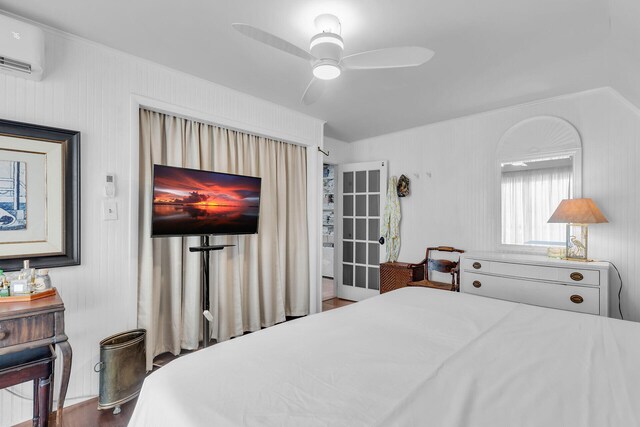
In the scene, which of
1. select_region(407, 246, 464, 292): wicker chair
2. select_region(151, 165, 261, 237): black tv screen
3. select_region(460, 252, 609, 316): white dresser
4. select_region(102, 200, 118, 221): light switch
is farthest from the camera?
select_region(407, 246, 464, 292): wicker chair

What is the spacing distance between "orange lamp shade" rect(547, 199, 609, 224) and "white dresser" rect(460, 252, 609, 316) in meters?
0.37

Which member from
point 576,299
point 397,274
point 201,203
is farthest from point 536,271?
point 201,203

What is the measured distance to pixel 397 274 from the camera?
4152 millimetres

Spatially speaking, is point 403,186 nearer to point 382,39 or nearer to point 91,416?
point 382,39

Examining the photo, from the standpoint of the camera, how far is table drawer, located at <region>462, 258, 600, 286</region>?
2.71 meters

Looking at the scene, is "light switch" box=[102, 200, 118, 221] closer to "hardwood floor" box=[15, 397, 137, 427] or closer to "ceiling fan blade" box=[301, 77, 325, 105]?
"hardwood floor" box=[15, 397, 137, 427]

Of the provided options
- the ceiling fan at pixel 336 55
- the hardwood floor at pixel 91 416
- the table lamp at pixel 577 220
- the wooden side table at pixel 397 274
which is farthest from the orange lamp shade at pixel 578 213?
the hardwood floor at pixel 91 416

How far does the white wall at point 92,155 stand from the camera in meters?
2.10

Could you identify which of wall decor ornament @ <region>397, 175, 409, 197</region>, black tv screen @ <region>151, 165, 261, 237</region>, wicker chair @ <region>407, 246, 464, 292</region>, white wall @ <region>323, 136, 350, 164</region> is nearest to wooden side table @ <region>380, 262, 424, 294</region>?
wicker chair @ <region>407, 246, 464, 292</region>

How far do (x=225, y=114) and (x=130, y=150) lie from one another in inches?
37.7

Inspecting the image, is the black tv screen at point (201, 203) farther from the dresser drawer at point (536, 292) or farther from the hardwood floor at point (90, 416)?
the dresser drawer at point (536, 292)

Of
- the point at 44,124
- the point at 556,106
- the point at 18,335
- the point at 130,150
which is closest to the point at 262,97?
the point at 130,150

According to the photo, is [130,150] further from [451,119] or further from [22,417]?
[451,119]

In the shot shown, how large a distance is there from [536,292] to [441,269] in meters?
1.07
